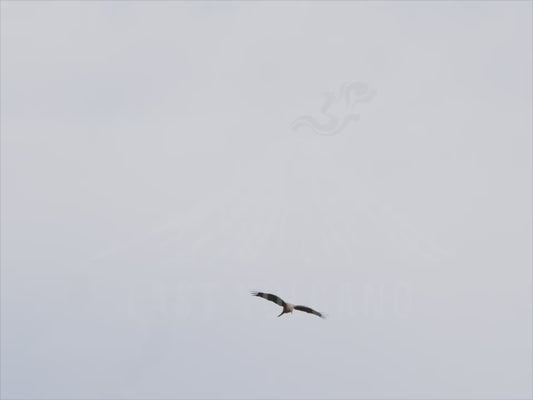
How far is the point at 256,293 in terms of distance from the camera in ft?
175

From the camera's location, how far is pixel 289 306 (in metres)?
59.3

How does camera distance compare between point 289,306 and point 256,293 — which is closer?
point 256,293

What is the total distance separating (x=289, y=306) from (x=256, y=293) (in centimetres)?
685
